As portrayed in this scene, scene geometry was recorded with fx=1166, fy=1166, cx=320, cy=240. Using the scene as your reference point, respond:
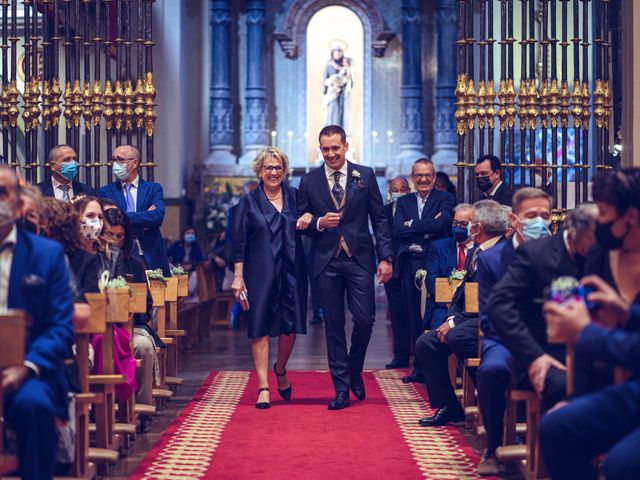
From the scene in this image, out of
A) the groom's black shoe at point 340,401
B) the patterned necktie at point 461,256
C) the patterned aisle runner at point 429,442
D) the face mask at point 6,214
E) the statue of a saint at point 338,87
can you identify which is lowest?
the patterned aisle runner at point 429,442

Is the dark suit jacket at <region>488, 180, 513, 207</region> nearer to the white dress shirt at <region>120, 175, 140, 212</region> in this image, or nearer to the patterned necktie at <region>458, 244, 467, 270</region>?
the patterned necktie at <region>458, 244, 467, 270</region>

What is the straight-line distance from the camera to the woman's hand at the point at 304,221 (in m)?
7.80

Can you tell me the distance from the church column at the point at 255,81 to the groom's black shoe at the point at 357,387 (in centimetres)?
1064

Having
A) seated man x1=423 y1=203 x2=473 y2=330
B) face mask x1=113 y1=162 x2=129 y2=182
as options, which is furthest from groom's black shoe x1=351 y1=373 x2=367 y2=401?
face mask x1=113 y1=162 x2=129 y2=182

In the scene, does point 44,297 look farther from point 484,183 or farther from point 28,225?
point 484,183

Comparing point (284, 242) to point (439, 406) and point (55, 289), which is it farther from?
point (55, 289)

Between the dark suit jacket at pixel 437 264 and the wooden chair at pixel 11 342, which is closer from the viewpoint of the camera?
the wooden chair at pixel 11 342

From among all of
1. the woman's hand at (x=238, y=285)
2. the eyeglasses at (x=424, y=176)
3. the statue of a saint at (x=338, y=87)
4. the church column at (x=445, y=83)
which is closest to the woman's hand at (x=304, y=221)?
the woman's hand at (x=238, y=285)

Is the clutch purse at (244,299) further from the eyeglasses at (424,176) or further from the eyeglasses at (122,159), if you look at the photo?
the eyeglasses at (424,176)

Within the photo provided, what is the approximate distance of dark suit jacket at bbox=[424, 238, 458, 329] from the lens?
8.27 metres

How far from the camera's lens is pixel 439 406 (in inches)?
279

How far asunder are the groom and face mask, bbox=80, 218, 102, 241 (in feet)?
5.89

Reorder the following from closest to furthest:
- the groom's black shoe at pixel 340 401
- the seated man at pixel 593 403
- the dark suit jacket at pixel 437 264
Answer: the seated man at pixel 593 403, the groom's black shoe at pixel 340 401, the dark suit jacket at pixel 437 264

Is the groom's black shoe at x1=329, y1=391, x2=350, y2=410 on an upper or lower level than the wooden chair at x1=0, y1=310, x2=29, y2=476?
lower
